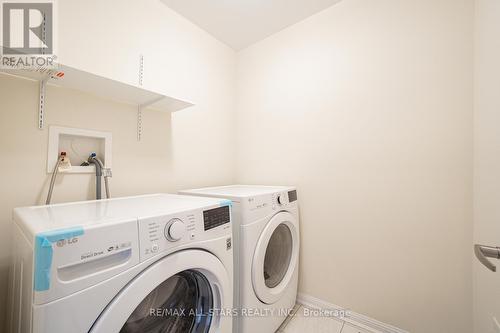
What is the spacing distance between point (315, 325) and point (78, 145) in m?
1.83

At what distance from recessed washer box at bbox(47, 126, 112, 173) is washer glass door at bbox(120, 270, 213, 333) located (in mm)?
790

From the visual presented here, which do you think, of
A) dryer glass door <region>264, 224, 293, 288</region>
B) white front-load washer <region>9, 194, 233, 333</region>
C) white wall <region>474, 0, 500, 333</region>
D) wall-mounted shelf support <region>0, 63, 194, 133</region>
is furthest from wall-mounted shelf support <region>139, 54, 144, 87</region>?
white wall <region>474, 0, 500, 333</region>

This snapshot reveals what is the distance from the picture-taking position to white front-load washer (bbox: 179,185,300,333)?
41.3 inches

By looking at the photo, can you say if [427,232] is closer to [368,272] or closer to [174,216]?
[368,272]

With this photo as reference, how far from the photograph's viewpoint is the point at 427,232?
116 centimetres

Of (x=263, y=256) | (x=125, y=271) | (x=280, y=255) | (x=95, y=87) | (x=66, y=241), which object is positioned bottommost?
(x=280, y=255)

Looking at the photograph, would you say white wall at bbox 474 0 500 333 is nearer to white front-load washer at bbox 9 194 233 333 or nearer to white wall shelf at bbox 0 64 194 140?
white front-load washer at bbox 9 194 233 333

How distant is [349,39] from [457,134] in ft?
2.94

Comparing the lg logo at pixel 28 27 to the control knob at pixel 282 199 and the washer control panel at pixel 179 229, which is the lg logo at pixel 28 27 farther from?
the control knob at pixel 282 199

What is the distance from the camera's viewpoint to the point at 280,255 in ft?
4.86

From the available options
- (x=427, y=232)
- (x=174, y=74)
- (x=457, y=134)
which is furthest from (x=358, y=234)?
(x=174, y=74)

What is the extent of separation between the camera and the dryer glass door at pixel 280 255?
4.11 feet

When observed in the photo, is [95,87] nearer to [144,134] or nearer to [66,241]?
[144,134]

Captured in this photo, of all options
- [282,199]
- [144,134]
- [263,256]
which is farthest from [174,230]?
[144,134]
